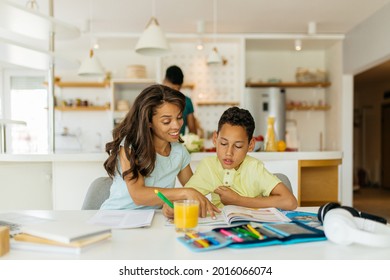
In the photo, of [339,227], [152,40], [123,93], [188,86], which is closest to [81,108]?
[123,93]

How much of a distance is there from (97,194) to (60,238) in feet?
2.56

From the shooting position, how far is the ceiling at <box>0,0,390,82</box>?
417 centimetres

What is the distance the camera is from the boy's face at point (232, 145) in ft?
5.21

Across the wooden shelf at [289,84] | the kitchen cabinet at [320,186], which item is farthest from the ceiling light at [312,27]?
the kitchen cabinet at [320,186]

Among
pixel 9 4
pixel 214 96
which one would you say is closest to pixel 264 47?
pixel 214 96

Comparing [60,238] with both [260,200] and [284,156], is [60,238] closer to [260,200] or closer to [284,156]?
[260,200]

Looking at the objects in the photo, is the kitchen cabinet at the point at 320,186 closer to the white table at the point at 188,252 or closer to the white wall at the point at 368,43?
the white wall at the point at 368,43

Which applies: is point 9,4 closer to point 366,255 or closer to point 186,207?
point 186,207

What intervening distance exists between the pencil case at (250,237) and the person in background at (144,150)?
0.49m

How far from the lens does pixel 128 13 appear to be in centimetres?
451

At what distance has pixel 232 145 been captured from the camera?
1594 millimetres

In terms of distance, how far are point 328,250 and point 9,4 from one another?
2172mm
